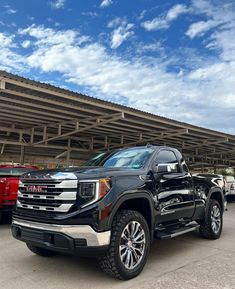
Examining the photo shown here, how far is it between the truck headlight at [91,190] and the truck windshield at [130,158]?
1053mm

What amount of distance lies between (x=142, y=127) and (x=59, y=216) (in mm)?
12582

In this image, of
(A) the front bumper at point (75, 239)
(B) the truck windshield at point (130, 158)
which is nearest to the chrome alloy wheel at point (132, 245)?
(A) the front bumper at point (75, 239)

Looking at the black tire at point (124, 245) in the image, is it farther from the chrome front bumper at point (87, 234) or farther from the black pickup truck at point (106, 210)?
the chrome front bumper at point (87, 234)

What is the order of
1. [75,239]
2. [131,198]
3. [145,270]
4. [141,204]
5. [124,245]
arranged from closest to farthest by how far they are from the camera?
Result: 1. [75,239]
2. [124,245]
3. [131,198]
4. [145,270]
5. [141,204]

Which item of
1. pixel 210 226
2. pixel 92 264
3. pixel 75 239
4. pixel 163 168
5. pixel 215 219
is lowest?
pixel 92 264

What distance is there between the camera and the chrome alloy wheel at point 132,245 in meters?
4.25

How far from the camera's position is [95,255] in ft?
12.8

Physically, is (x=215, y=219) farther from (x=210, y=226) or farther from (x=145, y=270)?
(x=145, y=270)

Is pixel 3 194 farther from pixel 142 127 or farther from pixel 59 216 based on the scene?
pixel 142 127

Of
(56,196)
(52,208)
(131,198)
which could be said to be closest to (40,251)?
(52,208)

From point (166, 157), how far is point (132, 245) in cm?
191

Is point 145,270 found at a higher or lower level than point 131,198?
lower

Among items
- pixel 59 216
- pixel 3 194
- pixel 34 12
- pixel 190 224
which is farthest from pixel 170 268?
pixel 34 12

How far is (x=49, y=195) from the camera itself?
14.0 feet
